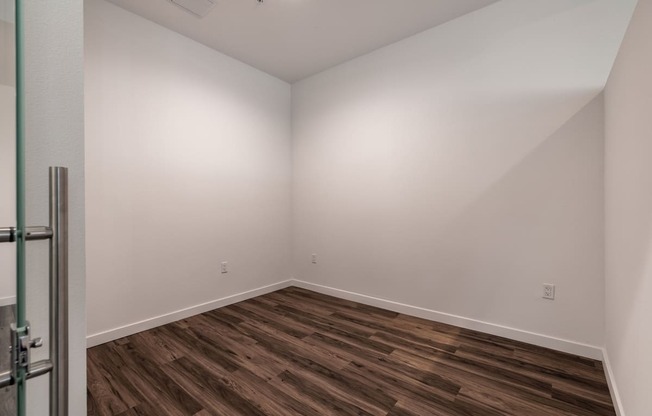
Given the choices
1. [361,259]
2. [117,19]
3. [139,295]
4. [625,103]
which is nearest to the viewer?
[625,103]

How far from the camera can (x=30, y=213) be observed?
76cm

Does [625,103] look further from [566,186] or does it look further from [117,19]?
[117,19]

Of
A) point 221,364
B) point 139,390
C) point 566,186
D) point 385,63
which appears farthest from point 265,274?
point 566,186

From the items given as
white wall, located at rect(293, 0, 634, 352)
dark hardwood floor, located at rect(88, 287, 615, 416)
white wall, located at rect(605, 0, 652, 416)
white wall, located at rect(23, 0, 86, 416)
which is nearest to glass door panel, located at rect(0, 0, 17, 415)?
white wall, located at rect(23, 0, 86, 416)

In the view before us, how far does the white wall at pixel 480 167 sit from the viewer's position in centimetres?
204

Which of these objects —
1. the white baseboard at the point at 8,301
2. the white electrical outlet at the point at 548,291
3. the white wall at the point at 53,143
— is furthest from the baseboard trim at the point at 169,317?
the white electrical outlet at the point at 548,291

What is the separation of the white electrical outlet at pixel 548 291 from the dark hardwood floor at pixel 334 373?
38 cm

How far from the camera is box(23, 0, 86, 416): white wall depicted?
30.3 inches

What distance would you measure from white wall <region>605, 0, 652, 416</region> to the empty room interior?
19 mm

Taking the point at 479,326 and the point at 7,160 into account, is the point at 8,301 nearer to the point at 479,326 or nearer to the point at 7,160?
the point at 7,160

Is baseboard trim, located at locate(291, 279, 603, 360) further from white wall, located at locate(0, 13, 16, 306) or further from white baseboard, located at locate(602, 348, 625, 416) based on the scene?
white wall, located at locate(0, 13, 16, 306)

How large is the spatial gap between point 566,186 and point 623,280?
0.84 metres

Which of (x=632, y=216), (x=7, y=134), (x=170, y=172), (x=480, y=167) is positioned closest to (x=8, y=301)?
(x=7, y=134)

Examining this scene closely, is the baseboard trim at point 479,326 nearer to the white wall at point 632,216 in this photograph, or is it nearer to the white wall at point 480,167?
the white wall at point 480,167
